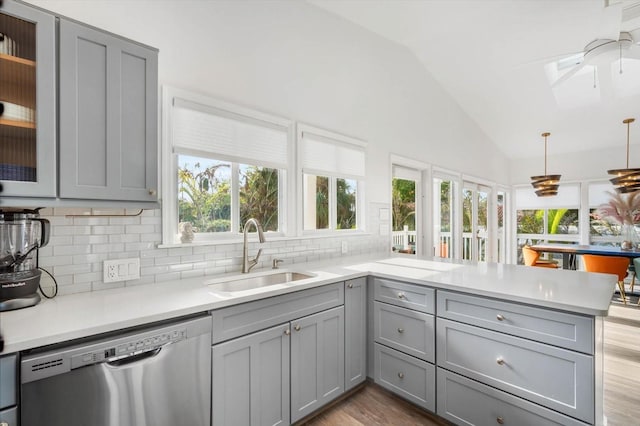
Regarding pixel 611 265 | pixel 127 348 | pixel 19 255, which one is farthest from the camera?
pixel 611 265

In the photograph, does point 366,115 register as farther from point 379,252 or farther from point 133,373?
point 133,373

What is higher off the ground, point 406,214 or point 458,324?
point 406,214

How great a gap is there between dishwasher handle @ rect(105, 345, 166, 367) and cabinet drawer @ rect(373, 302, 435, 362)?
1.52 metres

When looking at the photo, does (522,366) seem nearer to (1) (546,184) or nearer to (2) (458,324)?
(2) (458,324)

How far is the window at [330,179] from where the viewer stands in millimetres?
2881

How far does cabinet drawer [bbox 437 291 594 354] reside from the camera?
142 centimetres

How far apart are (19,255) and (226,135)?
137 centimetres

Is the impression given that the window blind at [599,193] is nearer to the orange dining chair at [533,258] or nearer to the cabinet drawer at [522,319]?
the orange dining chair at [533,258]

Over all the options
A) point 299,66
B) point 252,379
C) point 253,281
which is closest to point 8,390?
point 252,379

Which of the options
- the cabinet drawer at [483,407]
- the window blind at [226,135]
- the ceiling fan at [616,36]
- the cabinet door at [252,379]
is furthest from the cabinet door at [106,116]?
the ceiling fan at [616,36]

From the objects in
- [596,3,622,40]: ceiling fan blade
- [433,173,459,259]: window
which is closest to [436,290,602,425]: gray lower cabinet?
[596,3,622,40]: ceiling fan blade

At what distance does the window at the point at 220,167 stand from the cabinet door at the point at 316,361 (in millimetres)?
917

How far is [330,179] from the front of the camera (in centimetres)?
317

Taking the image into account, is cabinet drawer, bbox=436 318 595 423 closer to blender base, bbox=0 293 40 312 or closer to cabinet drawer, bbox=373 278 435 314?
cabinet drawer, bbox=373 278 435 314
